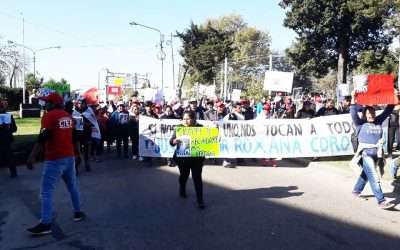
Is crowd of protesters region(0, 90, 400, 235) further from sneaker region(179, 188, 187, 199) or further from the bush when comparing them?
the bush

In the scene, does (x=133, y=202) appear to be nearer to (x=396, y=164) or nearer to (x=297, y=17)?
(x=396, y=164)

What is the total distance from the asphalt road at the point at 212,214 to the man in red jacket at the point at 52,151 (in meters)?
0.31

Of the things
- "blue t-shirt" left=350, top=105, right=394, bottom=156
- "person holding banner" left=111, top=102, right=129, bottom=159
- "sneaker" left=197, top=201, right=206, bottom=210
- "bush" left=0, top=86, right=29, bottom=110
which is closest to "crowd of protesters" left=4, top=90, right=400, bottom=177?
→ "person holding banner" left=111, top=102, right=129, bottom=159

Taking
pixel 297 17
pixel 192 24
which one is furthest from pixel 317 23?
pixel 192 24

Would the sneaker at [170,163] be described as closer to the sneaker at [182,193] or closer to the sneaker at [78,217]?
the sneaker at [182,193]

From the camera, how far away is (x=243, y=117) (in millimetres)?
14539

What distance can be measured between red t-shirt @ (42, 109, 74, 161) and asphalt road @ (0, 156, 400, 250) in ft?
3.48

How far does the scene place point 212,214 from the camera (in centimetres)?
802

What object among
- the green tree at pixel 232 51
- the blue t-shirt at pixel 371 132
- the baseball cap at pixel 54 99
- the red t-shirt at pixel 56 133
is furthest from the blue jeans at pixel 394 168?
the green tree at pixel 232 51

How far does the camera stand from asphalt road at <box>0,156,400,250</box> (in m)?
6.54

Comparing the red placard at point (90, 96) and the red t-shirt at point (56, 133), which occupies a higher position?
the red placard at point (90, 96)

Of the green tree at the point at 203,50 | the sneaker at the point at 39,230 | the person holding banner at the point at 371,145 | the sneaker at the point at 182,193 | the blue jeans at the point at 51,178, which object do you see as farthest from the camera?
the green tree at the point at 203,50

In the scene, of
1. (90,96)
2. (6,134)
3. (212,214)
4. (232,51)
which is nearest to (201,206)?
(212,214)

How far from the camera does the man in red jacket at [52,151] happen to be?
22.9 ft
